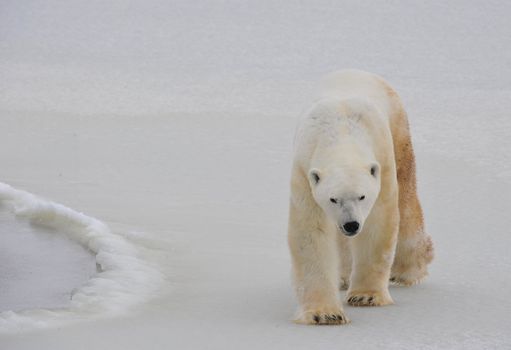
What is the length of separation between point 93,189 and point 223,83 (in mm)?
2475

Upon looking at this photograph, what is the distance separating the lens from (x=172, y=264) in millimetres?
4941

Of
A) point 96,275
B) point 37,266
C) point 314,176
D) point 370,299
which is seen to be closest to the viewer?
point 314,176

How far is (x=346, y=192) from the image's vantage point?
3.66 metres

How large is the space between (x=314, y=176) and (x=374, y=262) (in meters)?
0.63

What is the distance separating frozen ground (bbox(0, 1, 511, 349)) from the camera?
397 cm

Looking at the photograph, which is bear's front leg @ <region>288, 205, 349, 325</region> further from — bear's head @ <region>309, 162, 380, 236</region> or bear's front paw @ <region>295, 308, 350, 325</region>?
bear's head @ <region>309, 162, 380, 236</region>

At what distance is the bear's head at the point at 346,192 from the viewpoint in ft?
12.0

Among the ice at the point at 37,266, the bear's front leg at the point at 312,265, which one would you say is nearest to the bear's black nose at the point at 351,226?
the bear's front leg at the point at 312,265

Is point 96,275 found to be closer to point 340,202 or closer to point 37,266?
point 37,266

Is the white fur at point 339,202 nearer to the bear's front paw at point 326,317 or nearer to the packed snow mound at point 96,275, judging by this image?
the bear's front paw at point 326,317

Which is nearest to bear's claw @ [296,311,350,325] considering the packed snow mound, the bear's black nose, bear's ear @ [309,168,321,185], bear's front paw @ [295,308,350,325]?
bear's front paw @ [295,308,350,325]

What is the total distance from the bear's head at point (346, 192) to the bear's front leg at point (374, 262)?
40 cm

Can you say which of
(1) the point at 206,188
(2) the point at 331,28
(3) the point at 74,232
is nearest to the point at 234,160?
(1) the point at 206,188

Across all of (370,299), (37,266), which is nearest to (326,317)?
(370,299)
